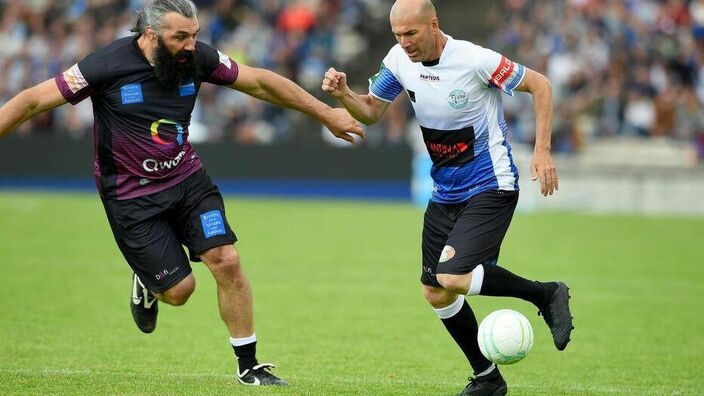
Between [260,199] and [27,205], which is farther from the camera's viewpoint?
[260,199]

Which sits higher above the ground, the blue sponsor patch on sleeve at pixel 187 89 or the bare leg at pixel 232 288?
the blue sponsor patch on sleeve at pixel 187 89

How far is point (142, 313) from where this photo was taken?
848 cm

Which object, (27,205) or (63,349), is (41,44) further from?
(63,349)

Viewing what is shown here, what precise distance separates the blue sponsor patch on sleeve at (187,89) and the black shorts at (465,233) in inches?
70.3

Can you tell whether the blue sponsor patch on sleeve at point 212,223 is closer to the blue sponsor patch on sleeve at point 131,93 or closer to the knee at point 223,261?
the knee at point 223,261

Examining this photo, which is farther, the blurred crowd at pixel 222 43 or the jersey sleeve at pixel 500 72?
the blurred crowd at pixel 222 43

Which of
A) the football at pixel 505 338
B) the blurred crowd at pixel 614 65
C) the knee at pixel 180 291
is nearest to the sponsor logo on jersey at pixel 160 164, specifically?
the knee at pixel 180 291

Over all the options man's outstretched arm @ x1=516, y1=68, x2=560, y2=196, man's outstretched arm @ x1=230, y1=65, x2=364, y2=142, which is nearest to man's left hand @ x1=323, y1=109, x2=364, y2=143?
man's outstretched arm @ x1=230, y1=65, x2=364, y2=142

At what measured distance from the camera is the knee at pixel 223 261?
24.6ft

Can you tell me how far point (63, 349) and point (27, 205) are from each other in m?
12.5

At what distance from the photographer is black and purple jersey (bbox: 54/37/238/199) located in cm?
733

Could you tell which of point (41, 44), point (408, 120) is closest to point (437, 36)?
point (408, 120)

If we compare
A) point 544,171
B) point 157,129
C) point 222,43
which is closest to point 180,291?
point 157,129

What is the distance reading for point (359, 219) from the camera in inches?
818
